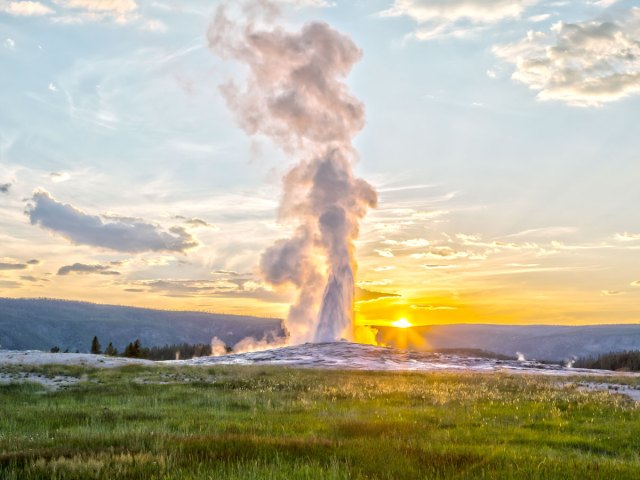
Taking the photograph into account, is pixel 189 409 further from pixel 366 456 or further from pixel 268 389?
pixel 366 456

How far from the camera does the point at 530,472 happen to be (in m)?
8.73

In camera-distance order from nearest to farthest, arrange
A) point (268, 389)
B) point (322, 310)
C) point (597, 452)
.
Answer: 1. point (597, 452)
2. point (268, 389)
3. point (322, 310)

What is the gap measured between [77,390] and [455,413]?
16244mm

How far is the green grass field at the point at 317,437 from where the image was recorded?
837 cm

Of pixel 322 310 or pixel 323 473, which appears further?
pixel 322 310

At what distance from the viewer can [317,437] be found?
11578mm

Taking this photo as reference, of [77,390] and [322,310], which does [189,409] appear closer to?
[77,390]

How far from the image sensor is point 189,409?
58.8ft

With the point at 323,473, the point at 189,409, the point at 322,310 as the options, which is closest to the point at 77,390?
the point at 189,409

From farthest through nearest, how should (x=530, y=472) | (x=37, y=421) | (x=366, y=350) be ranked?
1. (x=366, y=350)
2. (x=37, y=421)
3. (x=530, y=472)

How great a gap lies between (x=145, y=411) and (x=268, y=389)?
8.57 meters

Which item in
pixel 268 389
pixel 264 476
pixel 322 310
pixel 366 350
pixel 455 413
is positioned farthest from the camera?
pixel 322 310

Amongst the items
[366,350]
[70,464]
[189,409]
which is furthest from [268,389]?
[366,350]

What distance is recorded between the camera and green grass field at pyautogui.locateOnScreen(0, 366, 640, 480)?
837cm
